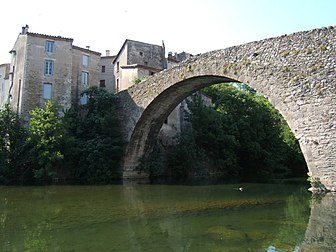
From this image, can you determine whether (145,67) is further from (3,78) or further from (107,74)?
(3,78)

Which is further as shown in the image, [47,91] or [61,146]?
[47,91]

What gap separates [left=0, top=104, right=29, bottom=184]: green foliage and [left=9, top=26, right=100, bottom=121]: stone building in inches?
141

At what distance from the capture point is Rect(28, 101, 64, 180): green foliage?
705 inches

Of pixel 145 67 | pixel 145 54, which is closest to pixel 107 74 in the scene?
pixel 145 54

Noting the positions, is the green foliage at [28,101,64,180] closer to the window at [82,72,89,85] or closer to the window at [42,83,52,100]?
the window at [42,83,52,100]

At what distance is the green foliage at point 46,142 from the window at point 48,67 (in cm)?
595

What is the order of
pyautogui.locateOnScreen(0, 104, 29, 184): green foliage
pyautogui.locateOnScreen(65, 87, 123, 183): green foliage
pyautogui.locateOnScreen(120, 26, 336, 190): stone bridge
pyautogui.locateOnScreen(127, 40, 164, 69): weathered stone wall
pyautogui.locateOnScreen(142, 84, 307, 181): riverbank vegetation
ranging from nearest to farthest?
pyautogui.locateOnScreen(120, 26, 336, 190): stone bridge → pyautogui.locateOnScreen(0, 104, 29, 184): green foliage → pyautogui.locateOnScreen(65, 87, 123, 183): green foliage → pyautogui.locateOnScreen(142, 84, 307, 181): riverbank vegetation → pyautogui.locateOnScreen(127, 40, 164, 69): weathered stone wall

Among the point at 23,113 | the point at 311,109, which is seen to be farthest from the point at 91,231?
the point at 23,113

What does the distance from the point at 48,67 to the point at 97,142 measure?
8134mm

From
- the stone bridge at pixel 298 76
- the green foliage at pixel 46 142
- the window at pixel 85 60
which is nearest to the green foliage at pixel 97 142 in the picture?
the green foliage at pixel 46 142

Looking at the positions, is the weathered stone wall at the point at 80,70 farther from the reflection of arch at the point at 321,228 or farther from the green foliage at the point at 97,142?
the reflection of arch at the point at 321,228

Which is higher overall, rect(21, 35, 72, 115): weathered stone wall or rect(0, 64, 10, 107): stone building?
rect(0, 64, 10, 107): stone building

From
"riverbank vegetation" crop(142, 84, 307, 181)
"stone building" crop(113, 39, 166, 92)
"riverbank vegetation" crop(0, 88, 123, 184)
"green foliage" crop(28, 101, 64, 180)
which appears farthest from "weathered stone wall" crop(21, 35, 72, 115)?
"riverbank vegetation" crop(142, 84, 307, 181)

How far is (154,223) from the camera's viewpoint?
7.56 m
